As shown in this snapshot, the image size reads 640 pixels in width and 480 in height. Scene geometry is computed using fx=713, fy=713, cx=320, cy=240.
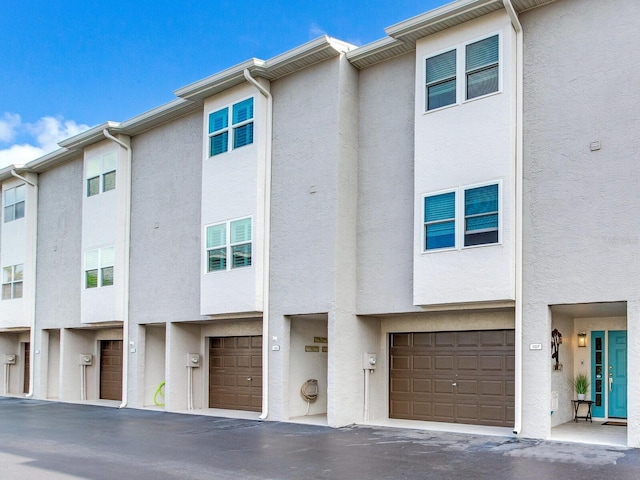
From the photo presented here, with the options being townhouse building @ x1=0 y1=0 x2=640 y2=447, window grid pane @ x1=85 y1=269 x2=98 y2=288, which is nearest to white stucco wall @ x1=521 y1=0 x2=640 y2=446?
townhouse building @ x1=0 y1=0 x2=640 y2=447

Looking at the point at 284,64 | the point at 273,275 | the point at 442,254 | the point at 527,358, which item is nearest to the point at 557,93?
the point at 442,254

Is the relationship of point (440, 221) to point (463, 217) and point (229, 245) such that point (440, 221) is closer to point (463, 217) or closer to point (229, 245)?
point (463, 217)

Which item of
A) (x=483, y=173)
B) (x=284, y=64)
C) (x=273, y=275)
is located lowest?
(x=273, y=275)

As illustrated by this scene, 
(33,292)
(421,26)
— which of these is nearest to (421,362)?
(421,26)

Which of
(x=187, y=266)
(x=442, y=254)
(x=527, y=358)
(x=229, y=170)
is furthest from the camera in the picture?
(x=187, y=266)

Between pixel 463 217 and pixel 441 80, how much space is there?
272 cm

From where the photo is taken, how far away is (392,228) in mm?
14328

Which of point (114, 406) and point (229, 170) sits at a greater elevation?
point (229, 170)

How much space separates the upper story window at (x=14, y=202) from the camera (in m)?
24.0

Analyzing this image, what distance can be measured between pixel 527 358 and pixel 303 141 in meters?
6.48

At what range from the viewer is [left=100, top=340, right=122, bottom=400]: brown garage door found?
854 inches

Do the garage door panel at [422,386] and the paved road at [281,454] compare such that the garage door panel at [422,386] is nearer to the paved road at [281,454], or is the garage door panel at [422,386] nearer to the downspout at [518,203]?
the paved road at [281,454]

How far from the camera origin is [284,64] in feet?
50.4

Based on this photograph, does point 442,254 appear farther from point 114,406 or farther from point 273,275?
point 114,406
